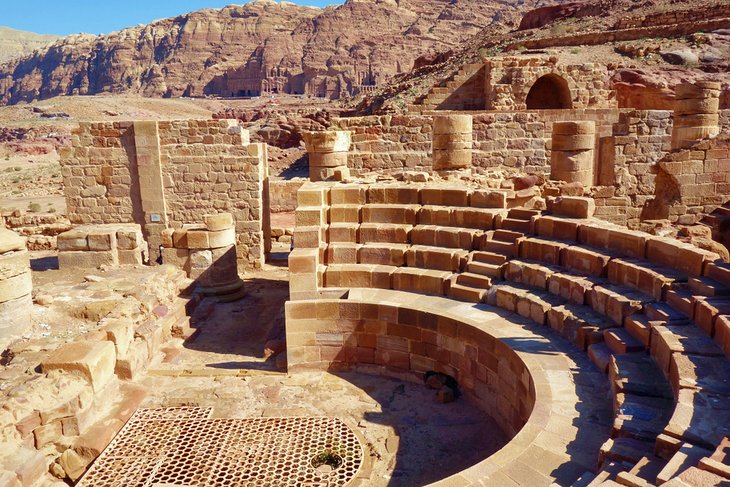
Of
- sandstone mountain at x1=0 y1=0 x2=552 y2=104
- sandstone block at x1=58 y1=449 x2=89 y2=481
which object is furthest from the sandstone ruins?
sandstone mountain at x1=0 y1=0 x2=552 y2=104

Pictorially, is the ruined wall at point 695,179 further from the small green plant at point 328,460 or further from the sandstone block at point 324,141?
the small green plant at point 328,460

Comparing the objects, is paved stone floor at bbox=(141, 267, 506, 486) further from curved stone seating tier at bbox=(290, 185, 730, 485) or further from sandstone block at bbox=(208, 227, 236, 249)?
sandstone block at bbox=(208, 227, 236, 249)

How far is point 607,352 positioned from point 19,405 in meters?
5.68

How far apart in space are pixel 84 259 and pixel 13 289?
332 cm

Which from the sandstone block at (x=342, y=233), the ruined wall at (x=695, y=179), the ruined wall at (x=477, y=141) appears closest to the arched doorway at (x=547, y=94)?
the ruined wall at (x=477, y=141)

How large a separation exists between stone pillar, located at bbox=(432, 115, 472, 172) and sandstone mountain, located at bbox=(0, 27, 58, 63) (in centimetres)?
17824

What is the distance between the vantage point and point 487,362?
6.45m

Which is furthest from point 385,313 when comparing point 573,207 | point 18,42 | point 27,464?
point 18,42

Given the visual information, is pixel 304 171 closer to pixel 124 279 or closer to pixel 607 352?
pixel 124 279

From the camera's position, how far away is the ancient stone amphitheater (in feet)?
15.3

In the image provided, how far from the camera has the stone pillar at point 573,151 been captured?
10.8m

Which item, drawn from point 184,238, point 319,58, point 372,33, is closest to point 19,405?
point 184,238

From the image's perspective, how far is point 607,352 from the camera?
5.58 meters

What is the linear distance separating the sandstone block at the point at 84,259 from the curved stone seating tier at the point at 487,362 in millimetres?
4646
